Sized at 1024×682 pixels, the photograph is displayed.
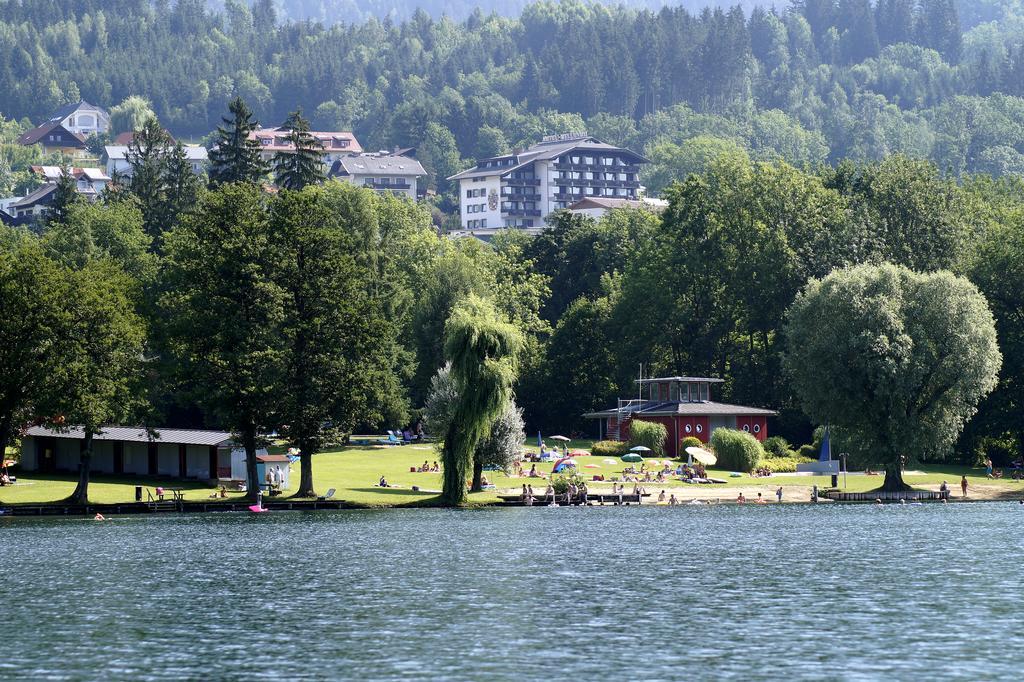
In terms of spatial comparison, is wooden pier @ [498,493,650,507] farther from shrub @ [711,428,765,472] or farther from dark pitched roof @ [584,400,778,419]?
dark pitched roof @ [584,400,778,419]

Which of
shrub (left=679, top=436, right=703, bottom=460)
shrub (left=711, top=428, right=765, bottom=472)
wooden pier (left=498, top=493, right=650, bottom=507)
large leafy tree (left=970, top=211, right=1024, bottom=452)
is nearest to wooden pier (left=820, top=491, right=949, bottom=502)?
wooden pier (left=498, top=493, right=650, bottom=507)

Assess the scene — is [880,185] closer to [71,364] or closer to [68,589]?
[71,364]

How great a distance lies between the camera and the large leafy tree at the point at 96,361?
3497 inches

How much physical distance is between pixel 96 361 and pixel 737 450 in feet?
155

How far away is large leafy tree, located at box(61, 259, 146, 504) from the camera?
88.8m

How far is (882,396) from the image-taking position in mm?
95500

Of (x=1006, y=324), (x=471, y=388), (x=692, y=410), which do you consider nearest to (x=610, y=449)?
(x=692, y=410)

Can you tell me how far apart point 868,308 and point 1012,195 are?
63.8 m

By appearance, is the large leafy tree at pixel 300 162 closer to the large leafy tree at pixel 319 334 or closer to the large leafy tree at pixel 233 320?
the large leafy tree at pixel 319 334

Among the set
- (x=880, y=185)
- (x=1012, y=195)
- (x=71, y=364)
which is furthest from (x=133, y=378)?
(x=1012, y=195)

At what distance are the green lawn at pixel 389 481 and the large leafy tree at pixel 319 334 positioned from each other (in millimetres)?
5132

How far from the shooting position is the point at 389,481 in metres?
104

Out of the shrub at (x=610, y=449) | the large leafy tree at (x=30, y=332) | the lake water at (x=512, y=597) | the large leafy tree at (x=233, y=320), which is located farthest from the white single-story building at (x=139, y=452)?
the shrub at (x=610, y=449)

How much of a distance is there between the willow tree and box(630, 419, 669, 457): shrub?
96.7ft
